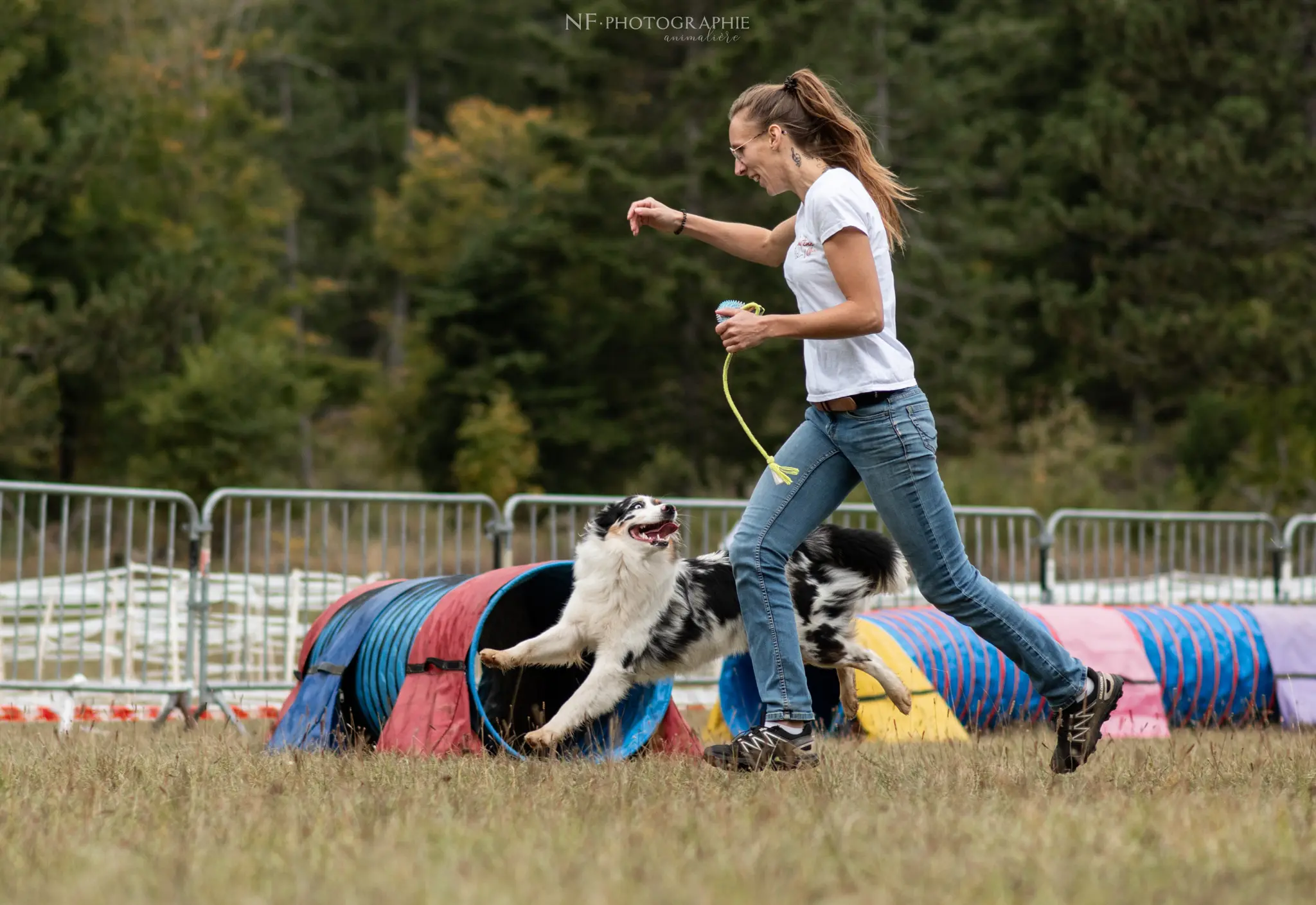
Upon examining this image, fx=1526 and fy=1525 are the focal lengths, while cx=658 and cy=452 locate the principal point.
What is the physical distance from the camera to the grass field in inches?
111

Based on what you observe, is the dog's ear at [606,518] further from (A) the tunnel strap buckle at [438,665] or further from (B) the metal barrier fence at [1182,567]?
(B) the metal barrier fence at [1182,567]

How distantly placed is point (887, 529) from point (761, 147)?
1.27 meters

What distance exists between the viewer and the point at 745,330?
14.4 feet

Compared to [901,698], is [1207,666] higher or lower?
lower

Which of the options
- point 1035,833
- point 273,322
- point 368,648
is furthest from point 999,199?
point 1035,833

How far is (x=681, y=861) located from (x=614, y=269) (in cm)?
2722

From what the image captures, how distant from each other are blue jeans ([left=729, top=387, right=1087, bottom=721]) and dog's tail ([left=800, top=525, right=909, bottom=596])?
58.6 inches

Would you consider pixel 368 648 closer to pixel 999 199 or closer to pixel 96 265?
pixel 96 265

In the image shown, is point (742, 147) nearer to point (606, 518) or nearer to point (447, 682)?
point (606, 518)

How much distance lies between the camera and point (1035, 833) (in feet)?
11.1

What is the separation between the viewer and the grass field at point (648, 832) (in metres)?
2.81

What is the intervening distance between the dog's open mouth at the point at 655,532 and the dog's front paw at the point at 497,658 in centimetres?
68

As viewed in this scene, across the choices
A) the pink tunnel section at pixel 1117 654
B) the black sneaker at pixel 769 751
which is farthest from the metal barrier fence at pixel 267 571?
the black sneaker at pixel 769 751

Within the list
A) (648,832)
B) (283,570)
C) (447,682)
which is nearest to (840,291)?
(648,832)
